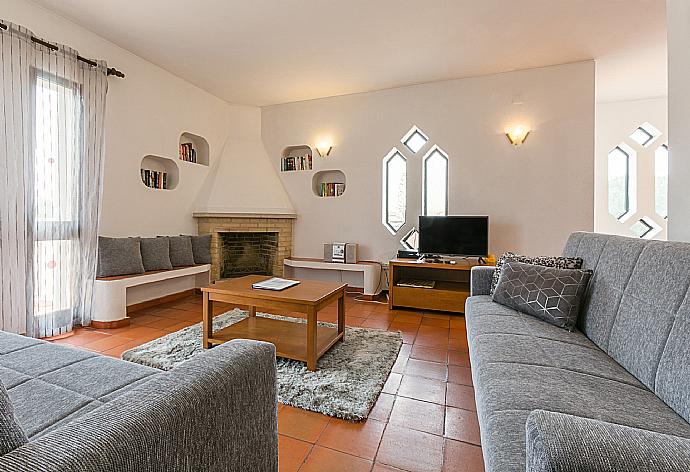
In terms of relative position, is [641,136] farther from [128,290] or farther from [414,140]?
[128,290]

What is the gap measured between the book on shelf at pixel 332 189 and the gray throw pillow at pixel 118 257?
2.45 meters

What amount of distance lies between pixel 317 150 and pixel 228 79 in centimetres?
143

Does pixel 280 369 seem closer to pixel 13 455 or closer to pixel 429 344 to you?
pixel 429 344

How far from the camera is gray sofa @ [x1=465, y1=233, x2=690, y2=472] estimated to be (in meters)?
0.61

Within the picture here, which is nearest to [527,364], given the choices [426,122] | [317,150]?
[426,122]

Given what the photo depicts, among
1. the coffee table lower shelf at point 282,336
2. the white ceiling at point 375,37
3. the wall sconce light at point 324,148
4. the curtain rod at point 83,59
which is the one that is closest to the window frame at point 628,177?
the white ceiling at point 375,37

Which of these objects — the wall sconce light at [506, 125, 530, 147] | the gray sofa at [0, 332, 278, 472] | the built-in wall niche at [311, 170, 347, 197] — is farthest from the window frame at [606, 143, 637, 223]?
the gray sofa at [0, 332, 278, 472]

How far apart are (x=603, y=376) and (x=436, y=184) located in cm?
327

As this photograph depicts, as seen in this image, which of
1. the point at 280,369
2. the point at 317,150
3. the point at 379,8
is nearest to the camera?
the point at 280,369

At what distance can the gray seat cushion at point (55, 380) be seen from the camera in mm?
958

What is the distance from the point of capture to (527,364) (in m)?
1.34

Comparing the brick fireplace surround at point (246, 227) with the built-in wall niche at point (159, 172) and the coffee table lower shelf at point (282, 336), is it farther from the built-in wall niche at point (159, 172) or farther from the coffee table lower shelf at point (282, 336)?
the coffee table lower shelf at point (282, 336)

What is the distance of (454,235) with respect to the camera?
12.7ft

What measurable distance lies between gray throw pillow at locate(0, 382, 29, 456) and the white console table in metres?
3.76
